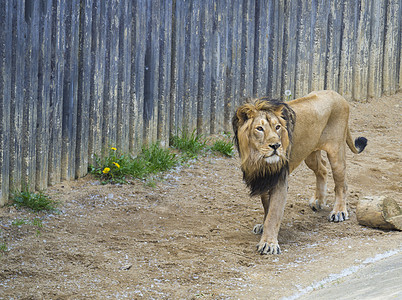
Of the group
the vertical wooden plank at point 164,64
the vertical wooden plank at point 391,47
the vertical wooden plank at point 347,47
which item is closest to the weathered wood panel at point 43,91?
the vertical wooden plank at point 164,64

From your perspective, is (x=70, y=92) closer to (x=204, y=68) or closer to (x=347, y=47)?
(x=204, y=68)

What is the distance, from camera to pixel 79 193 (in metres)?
6.21

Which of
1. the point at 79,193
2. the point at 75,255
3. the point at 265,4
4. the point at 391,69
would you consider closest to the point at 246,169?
the point at 75,255

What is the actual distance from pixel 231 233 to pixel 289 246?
0.57 meters

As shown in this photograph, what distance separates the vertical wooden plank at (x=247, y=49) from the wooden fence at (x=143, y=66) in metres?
0.01

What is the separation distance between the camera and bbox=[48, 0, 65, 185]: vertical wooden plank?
6.07 metres

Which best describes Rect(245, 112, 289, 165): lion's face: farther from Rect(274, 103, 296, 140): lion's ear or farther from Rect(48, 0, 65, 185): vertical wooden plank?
Rect(48, 0, 65, 185): vertical wooden plank

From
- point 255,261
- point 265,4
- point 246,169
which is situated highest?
point 265,4

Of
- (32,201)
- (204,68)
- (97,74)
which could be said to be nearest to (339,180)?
(204,68)

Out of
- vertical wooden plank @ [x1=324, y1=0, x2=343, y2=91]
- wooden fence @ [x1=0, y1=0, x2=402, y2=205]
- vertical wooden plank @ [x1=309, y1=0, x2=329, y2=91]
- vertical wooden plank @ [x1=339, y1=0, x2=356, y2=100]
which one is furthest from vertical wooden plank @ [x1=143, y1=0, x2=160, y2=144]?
vertical wooden plank @ [x1=339, y1=0, x2=356, y2=100]

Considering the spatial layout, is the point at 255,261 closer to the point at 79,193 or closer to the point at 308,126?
the point at 308,126

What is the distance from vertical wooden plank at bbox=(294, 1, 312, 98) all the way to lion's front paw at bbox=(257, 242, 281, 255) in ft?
14.4

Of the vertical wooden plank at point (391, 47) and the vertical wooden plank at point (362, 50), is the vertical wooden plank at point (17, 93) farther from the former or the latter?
the vertical wooden plank at point (391, 47)

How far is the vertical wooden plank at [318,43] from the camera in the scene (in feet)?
30.3
